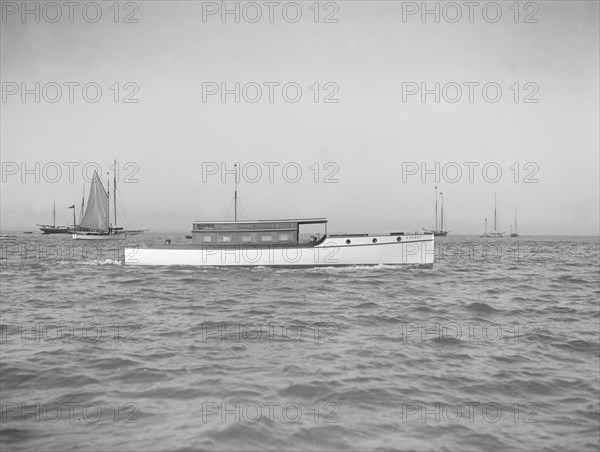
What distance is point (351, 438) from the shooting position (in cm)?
702

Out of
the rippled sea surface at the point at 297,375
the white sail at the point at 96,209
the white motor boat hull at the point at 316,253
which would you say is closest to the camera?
the rippled sea surface at the point at 297,375

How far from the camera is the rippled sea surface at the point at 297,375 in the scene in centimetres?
711

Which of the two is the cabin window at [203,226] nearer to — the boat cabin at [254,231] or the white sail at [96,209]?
the boat cabin at [254,231]

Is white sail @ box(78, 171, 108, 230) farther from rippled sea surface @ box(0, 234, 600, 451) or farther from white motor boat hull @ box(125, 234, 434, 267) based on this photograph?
rippled sea surface @ box(0, 234, 600, 451)

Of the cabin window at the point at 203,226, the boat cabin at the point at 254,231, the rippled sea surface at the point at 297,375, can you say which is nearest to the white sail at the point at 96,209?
the cabin window at the point at 203,226

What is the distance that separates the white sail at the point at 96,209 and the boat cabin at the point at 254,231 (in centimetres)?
6717

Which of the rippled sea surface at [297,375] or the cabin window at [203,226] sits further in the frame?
the cabin window at [203,226]

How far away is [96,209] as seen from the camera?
3895 inches

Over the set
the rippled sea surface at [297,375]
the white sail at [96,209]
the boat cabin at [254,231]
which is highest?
the white sail at [96,209]

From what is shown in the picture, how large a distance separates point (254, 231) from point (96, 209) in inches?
2993

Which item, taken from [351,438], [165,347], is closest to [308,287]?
[165,347]

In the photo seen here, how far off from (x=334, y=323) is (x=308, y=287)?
36.1 ft

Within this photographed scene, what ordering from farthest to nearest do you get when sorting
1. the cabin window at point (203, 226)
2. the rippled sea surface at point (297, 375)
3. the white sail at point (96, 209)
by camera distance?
the white sail at point (96, 209) < the cabin window at point (203, 226) < the rippled sea surface at point (297, 375)

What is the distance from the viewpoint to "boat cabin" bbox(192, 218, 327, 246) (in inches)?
1459
